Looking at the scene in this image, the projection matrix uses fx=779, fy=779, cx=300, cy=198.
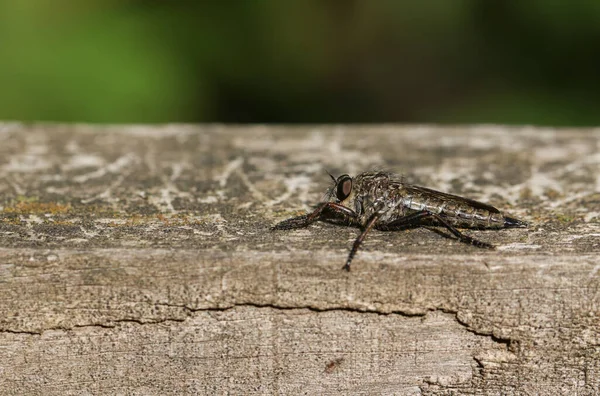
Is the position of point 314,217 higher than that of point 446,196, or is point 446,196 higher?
point 446,196

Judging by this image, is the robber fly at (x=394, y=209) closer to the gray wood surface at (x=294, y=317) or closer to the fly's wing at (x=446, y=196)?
the fly's wing at (x=446, y=196)

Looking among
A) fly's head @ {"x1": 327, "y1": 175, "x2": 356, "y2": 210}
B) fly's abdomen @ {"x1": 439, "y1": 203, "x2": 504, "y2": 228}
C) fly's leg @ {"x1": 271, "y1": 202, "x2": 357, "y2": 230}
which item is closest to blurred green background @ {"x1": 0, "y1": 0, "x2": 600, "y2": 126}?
fly's head @ {"x1": 327, "y1": 175, "x2": 356, "y2": 210}

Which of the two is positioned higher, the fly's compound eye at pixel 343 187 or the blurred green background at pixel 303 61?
the blurred green background at pixel 303 61

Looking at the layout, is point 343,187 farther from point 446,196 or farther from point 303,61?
point 303,61

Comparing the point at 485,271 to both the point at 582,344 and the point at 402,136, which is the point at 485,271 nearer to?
the point at 582,344

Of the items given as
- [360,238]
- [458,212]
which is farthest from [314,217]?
[458,212]

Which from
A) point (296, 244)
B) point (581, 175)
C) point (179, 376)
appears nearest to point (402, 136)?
point (581, 175)

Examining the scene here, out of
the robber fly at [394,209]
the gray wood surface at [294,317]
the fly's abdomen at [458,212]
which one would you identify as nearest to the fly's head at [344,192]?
the robber fly at [394,209]
